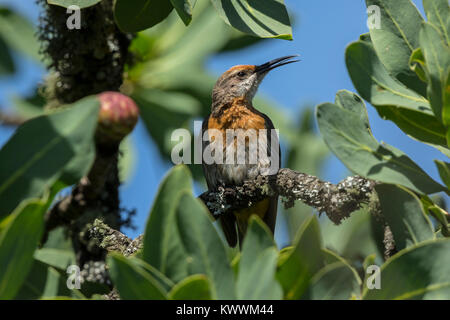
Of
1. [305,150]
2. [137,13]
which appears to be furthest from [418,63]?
[305,150]

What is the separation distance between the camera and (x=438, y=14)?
7.05 ft

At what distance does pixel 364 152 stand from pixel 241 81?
147 inches

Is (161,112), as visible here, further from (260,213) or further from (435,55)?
(435,55)

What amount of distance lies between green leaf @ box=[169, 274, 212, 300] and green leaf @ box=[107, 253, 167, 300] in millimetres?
44

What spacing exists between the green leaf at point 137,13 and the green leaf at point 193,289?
4.68 feet

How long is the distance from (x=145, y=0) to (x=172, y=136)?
87.4 inches

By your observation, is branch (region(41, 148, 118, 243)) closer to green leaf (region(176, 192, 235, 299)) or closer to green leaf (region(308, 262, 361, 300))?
green leaf (region(176, 192, 235, 299))

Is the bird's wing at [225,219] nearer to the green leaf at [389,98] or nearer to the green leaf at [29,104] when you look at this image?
the green leaf at [29,104]

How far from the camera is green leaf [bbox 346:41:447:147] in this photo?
2.19m

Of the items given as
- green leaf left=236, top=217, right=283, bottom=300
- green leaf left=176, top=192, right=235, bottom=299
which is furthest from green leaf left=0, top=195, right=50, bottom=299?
green leaf left=236, top=217, right=283, bottom=300

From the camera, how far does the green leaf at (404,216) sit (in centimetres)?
201

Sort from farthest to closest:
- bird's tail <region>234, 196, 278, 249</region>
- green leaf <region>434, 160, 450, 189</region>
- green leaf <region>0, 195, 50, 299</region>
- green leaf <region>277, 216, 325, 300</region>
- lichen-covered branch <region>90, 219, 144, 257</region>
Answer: bird's tail <region>234, 196, 278, 249</region>, lichen-covered branch <region>90, 219, 144, 257</region>, green leaf <region>434, 160, 450, 189</region>, green leaf <region>277, 216, 325, 300</region>, green leaf <region>0, 195, 50, 299</region>
